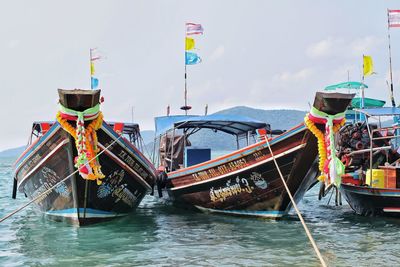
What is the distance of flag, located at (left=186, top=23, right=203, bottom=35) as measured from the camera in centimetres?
1834

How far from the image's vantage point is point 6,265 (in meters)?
8.43

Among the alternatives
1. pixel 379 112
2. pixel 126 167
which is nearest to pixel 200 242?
pixel 126 167

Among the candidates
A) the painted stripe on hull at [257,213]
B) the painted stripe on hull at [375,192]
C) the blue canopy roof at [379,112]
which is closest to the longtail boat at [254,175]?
the painted stripe on hull at [257,213]

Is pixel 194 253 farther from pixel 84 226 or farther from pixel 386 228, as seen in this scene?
pixel 386 228

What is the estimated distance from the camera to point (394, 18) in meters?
20.6

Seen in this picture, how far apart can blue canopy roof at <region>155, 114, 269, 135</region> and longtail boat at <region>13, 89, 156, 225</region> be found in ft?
7.76

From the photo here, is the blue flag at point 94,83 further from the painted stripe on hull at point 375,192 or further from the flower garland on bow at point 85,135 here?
the painted stripe on hull at point 375,192

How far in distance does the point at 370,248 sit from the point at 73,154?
20.1ft

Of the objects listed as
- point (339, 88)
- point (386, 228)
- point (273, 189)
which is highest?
point (339, 88)

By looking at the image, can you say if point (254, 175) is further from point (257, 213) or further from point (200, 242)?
point (200, 242)

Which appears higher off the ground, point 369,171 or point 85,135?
point 85,135

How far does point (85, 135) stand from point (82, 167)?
2.08 ft

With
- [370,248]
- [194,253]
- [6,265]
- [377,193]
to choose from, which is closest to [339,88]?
[377,193]

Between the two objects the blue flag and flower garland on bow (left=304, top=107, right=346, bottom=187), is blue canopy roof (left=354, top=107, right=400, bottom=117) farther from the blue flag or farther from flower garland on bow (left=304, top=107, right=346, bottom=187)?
the blue flag
